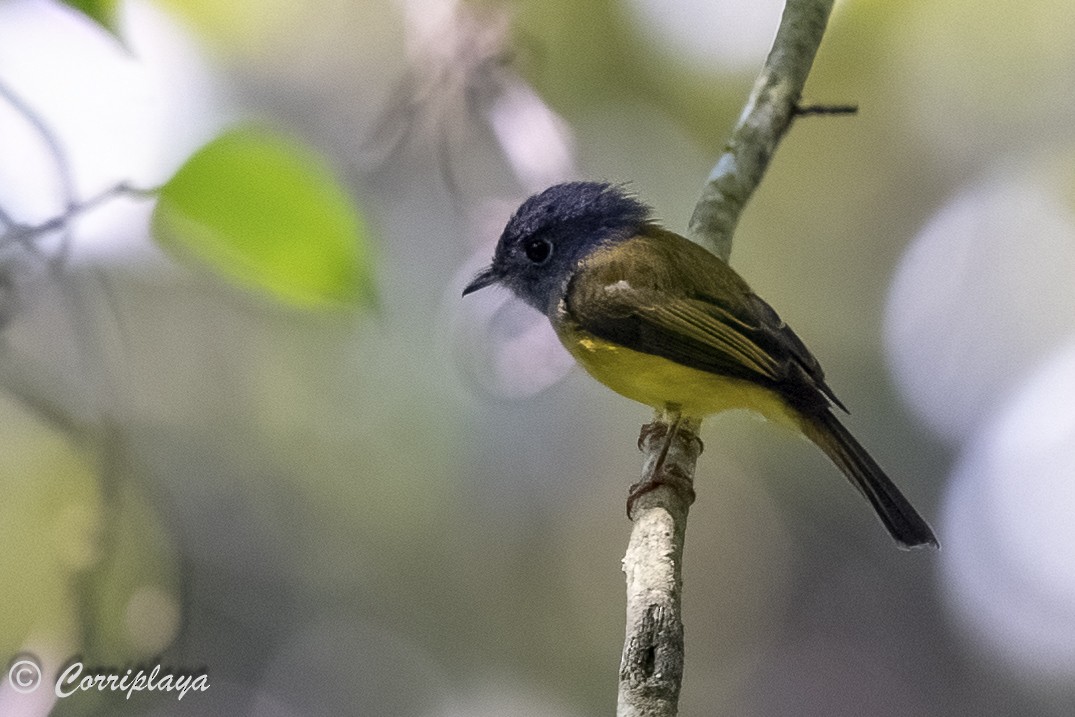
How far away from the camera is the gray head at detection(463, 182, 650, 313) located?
2.54 meters

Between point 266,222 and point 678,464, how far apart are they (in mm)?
1155

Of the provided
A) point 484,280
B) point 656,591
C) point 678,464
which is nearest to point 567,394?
point 484,280

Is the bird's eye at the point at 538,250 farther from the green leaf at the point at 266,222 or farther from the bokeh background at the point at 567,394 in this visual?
the green leaf at the point at 266,222

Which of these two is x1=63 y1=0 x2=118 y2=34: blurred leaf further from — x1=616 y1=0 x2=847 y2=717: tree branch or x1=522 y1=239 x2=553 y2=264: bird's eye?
x1=522 y1=239 x2=553 y2=264: bird's eye

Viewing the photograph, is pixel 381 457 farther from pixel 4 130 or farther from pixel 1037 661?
pixel 1037 661

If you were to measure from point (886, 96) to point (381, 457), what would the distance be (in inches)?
101

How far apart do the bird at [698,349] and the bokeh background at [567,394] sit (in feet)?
2.08

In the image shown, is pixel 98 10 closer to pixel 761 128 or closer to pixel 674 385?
pixel 674 385

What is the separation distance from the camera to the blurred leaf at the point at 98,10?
1.20m

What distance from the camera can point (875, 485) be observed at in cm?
209

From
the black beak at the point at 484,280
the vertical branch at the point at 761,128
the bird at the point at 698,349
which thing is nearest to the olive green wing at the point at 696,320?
the bird at the point at 698,349

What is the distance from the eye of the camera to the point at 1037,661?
346 cm

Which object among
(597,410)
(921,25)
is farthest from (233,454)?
(921,25)

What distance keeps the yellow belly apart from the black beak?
0.48m
